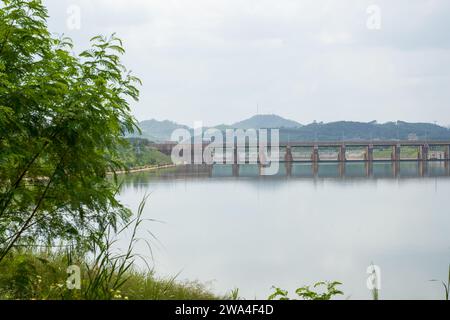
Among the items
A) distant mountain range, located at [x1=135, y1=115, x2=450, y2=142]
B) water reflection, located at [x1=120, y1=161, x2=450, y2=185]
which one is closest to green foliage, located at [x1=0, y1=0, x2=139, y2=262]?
water reflection, located at [x1=120, y1=161, x2=450, y2=185]

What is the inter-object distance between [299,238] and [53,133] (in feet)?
87.6

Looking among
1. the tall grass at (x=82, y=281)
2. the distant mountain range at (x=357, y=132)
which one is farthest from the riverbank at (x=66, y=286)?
the distant mountain range at (x=357, y=132)

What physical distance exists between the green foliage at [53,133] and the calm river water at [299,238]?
1.34m

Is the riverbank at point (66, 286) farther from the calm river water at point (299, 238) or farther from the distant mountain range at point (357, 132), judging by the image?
the distant mountain range at point (357, 132)

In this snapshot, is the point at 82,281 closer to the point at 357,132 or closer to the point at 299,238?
the point at 299,238

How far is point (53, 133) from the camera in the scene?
7.21 m

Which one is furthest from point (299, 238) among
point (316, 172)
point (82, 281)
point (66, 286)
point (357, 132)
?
point (357, 132)

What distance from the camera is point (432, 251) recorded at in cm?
2838

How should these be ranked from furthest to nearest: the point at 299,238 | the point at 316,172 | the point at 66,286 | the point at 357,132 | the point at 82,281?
the point at 357,132, the point at 316,172, the point at 299,238, the point at 82,281, the point at 66,286

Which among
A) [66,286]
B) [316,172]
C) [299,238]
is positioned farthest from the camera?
[316,172]
